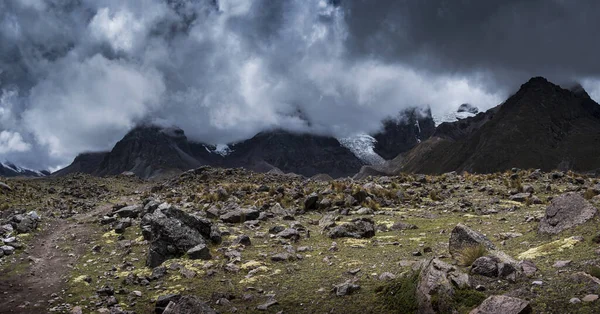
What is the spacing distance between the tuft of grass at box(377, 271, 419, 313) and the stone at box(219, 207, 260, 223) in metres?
15.5

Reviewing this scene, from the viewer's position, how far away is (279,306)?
12852mm

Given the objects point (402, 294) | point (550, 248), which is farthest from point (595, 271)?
point (402, 294)

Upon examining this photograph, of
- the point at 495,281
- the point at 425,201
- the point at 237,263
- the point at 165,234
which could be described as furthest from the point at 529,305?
the point at 425,201

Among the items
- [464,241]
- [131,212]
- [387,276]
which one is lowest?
[387,276]

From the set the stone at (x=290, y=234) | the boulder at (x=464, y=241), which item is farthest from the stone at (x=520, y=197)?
the stone at (x=290, y=234)

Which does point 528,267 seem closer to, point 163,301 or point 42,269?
point 163,301

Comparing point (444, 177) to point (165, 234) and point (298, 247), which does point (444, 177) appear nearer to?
point (298, 247)

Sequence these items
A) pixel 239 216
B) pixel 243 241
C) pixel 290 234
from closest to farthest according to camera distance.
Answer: pixel 243 241, pixel 290 234, pixel 239 216

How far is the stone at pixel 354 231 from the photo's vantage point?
806 inches

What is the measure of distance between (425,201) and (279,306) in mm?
20781

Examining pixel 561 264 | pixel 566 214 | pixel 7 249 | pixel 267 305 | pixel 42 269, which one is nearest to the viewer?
pixel 561 264

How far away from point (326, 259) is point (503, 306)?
28.4ft

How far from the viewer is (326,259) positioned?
16984 mm

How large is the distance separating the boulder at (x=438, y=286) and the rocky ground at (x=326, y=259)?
0.03m
